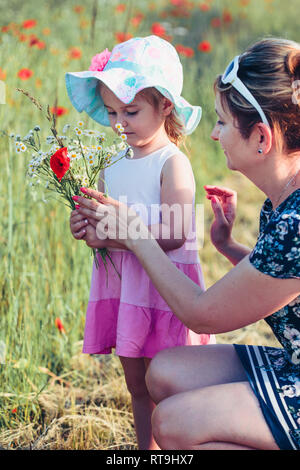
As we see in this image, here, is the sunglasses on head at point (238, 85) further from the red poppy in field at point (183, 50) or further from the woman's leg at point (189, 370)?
the red poppy in field at point (183, 50)

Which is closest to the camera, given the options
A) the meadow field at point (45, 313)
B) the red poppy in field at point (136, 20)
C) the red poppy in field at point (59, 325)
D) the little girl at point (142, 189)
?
the little girl at point (142, 189)

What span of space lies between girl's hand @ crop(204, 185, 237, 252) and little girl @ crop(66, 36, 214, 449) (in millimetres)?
97

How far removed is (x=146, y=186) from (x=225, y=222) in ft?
1.08

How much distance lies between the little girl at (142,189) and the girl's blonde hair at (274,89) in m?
0.28

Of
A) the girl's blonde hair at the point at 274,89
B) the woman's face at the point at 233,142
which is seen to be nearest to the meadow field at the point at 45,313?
the girl's blonde hair at the point at 274,89

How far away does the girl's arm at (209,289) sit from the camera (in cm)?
143

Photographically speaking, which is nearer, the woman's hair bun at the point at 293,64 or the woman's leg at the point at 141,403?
the woman's hair bun at the point at 293,64

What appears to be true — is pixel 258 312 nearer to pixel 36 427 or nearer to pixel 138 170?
pixel 138 170

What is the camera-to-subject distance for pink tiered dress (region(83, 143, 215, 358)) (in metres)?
1.76

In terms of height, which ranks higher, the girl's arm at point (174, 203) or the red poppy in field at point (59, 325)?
the girl's arm at point (174, 203)

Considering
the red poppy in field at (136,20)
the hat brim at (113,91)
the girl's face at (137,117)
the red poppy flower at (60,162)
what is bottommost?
the red poppy flower at (60,162)

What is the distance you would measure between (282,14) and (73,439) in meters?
7.07
